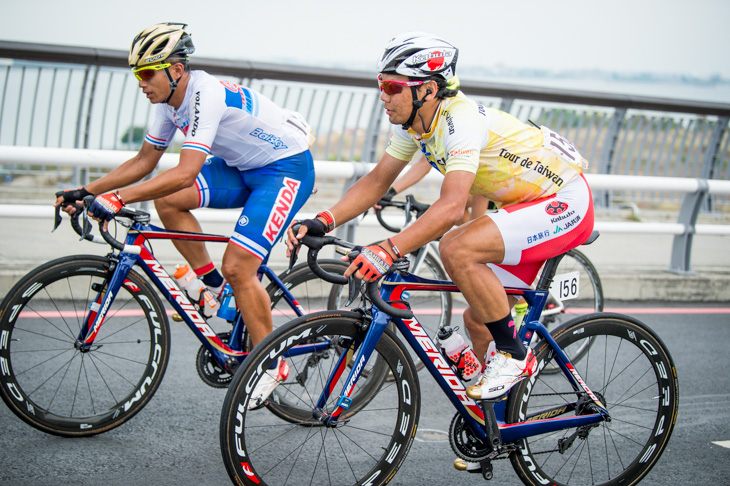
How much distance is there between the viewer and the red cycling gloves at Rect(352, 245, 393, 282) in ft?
9.34

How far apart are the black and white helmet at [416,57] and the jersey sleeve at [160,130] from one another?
1.59m

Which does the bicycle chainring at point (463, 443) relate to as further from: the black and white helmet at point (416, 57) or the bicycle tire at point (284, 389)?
the black and white helmet at point (416, 57)

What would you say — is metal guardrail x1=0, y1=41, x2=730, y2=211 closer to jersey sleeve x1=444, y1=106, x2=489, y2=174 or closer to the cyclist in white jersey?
the cyclist in white jersey

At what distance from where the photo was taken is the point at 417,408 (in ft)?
10.6

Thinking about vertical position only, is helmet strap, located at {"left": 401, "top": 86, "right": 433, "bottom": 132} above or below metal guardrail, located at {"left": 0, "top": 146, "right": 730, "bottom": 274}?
above

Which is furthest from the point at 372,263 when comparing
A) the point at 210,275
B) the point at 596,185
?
the point at 596,185

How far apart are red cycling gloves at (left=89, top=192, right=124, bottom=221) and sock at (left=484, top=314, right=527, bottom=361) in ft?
6.25

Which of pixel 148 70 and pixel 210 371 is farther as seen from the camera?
pixel 210 371

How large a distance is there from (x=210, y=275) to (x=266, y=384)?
133cm

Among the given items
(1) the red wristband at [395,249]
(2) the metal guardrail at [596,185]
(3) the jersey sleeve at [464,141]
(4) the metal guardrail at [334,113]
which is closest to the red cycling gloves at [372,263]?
(1) the red wristband at [395,249]

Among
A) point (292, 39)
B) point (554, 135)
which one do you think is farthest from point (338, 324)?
point (292, 39)

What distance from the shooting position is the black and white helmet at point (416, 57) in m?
3.20

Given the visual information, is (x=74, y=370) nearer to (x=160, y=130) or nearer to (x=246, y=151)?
(x=160, y=130)

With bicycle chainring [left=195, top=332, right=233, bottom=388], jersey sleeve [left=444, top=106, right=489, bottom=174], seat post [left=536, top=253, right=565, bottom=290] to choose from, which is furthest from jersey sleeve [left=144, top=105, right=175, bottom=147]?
seat post [left=536, top=253, right=565, bottom=290]
